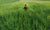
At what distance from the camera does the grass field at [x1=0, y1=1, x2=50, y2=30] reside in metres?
0.64

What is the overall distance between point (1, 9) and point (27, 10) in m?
0.18

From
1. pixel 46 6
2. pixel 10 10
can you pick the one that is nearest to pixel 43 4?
pixel 46 6

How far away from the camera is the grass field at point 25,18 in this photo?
643 mm

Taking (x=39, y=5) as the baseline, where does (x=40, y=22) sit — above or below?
below

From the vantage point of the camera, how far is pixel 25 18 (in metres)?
0.65

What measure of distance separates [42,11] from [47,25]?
0.34 ft

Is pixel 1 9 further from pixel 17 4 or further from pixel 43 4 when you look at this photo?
pixel 43 4

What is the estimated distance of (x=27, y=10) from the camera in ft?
2.12

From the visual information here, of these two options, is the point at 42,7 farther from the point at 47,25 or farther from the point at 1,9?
the point at 1,9

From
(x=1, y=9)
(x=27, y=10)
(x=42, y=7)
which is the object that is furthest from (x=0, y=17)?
(x=42, y=7)

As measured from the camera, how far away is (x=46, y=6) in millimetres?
662

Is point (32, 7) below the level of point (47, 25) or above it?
above

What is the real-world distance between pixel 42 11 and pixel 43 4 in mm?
55

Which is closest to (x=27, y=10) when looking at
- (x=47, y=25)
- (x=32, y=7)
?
(x=32, y=7)
